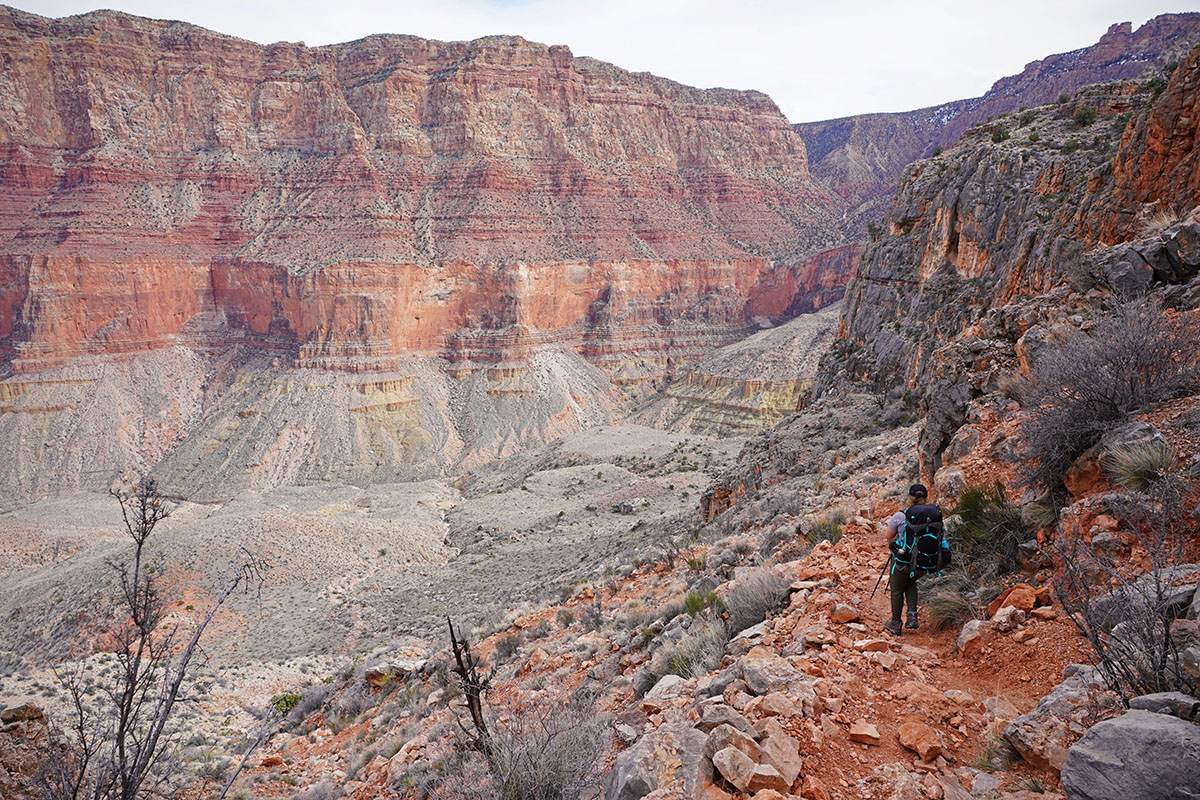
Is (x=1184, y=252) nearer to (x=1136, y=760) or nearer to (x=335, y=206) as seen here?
(x=1136, y=760)

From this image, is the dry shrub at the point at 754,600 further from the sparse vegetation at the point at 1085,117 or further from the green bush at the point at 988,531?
the sparse vegetation at the point at 1085,117

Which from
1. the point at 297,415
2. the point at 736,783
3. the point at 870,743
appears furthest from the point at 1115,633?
the point at 297,415

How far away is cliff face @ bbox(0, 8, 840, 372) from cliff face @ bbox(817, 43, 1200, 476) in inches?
1767

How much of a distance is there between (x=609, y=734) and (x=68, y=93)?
288 feet

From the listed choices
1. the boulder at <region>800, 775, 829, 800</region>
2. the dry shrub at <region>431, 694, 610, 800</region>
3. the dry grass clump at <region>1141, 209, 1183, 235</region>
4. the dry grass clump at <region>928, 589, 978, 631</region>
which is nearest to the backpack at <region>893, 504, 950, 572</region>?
the dry grass clump at <region>928, 589, 978, 631</region>

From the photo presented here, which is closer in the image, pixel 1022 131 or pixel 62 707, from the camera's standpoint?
pixel 62 707

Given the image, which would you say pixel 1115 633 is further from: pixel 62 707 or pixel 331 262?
pixel 331 262

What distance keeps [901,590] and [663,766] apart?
2.91 metres

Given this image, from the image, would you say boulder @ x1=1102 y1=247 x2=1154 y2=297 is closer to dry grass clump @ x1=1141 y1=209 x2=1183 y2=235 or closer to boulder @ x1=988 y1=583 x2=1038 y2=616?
dry grass clump @ x1=1141 y1=209 x2=1183 y2=235

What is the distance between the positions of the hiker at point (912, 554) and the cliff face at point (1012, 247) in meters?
3.61

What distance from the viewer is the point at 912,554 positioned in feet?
19.8

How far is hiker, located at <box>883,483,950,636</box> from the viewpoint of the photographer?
600cm

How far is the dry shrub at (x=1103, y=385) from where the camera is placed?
6262 mm

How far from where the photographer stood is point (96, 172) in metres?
65.4
